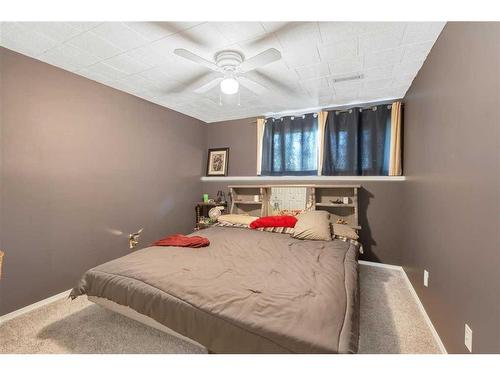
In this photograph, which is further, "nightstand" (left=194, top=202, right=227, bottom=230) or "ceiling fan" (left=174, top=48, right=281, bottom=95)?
"nightstand" (left=194, top=202, right=227, bottom=230)

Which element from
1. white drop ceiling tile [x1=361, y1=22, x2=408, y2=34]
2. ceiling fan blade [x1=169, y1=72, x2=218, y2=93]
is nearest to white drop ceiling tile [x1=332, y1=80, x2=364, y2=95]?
white drop ceiling tile [x1=361, y1=22, x2=408, y2=34]

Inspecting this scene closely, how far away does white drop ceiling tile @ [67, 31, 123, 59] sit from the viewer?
1.91 meters

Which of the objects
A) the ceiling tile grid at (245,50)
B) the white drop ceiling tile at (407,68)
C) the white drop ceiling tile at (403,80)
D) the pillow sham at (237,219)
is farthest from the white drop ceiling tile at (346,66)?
the pillow sham at (237,219)

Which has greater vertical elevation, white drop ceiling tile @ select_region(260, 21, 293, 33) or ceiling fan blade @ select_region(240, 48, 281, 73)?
white drop ceiling tile @ select_region(260, 21, 293, 33)

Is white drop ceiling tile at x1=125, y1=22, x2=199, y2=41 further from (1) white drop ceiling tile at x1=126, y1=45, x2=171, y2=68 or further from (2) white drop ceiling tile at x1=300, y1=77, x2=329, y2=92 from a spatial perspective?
(2) white drop ceiling tile at x1=300, y1=77, x2=329, y2=92

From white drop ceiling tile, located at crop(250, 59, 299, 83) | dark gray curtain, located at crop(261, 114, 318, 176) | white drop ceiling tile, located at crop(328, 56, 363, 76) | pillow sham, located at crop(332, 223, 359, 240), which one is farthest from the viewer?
dark gray curtain, located at crop(261, 114, 318, 176)

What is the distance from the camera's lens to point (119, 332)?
71.8 inches

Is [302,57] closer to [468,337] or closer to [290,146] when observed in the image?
Result: [290,146]

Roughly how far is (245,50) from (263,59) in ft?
1.18

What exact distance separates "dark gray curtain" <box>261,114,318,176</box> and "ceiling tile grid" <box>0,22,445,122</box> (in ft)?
2.26

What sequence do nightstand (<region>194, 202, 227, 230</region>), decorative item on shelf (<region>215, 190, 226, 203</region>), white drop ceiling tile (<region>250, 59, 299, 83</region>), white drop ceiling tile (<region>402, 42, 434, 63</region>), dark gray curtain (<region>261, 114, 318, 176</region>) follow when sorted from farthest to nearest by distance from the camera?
decorative item on shelf (<region>215, 190, 226, 203</region>) → nightstand (<region>194, 202, 227, 230</region>) → dark gray curtain (<region>261, 114, 318, 176</region>) → white drop ceiling tile (<region>250, 59, 299, 83</region>) → white drop ceiling tile (<region>402, 42, 434, 63</region>)

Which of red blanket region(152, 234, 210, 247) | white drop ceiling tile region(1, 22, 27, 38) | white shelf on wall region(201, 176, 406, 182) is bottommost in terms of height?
red blanket region(152, 234, 210, 247)
